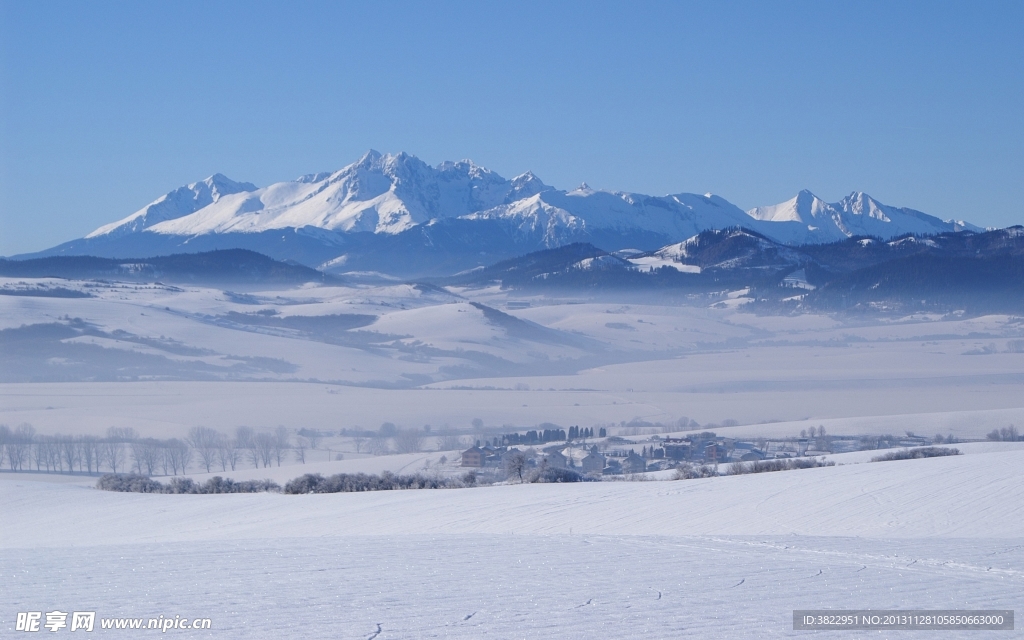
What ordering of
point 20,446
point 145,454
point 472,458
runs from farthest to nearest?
point 145,454 → point 20,446 → point 472,458

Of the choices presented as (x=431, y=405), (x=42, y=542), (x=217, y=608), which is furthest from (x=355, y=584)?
(x=431, y=405)

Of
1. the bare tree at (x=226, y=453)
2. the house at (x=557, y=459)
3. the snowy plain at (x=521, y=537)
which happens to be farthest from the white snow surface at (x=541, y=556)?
the bare tree at (x=226, y=453)

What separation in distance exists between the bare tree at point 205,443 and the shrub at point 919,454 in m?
20.5

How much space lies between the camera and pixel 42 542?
15.9 m

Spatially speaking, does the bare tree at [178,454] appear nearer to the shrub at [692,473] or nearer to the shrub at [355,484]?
the shrub at [355,484]

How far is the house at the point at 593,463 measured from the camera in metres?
28.4

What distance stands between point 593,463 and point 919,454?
349 inches

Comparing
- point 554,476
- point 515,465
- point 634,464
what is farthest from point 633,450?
point 554,476

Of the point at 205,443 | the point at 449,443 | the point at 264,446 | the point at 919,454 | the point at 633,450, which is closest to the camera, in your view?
the point at 919,454

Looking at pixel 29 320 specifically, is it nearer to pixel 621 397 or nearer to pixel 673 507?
pixel 621 397

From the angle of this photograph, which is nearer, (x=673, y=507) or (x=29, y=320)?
(x=673, y=507)

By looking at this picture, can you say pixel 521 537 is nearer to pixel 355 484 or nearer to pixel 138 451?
pixel 355 484

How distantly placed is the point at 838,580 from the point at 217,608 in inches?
246

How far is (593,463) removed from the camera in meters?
29.2
